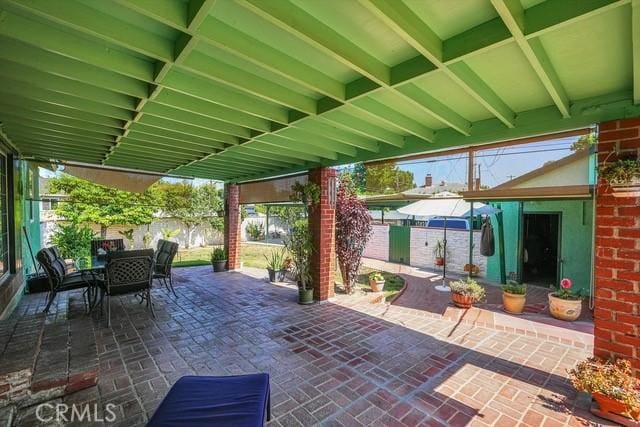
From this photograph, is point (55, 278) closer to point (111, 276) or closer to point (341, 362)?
point (111, 276)

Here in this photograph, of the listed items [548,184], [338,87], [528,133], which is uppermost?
[338,87]

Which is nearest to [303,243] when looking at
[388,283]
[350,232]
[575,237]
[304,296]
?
[304,296]

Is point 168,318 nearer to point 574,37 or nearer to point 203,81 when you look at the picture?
point 203,81

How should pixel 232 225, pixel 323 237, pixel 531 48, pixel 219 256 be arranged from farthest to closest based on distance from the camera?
pixel 232 225
pixel 219 256
pixel 323 237
pixel 531 48

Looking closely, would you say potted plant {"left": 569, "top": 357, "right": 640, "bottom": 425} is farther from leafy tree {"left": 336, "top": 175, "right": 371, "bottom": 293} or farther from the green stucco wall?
the green stucco wall

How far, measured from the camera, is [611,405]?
7.92 feet

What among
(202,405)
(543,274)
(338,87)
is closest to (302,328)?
(202,405)

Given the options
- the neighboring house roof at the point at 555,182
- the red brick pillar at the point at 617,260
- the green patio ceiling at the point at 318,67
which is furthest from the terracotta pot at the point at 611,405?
the green patio ceiling at the point at 318,67

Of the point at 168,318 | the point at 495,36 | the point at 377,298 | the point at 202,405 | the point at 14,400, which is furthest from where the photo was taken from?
the point at 377,298

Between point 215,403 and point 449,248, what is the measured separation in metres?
8.96

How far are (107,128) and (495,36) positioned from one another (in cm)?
438

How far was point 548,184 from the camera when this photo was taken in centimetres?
381

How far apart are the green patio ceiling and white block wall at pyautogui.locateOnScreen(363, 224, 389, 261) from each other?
7780 millimetres

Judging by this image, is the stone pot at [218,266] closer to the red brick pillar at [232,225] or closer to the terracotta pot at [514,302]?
the red brick pillar at [232,225]
